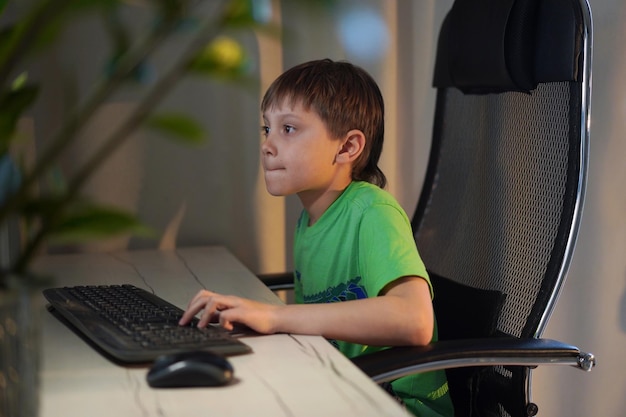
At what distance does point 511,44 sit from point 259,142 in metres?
0.68

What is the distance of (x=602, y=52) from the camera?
82.0 inches

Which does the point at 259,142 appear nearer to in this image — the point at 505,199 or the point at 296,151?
the point at 296,151

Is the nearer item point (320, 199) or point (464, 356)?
point (464, 356)

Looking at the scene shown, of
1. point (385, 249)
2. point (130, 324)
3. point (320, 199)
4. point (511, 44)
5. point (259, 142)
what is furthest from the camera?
point (259, 142)

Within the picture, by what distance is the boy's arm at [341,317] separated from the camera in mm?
1184

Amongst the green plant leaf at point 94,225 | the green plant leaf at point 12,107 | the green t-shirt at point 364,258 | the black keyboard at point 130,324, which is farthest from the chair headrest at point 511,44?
the green plant leaf at point 94,225

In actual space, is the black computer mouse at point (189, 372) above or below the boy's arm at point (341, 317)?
above

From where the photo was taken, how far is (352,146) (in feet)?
5.17

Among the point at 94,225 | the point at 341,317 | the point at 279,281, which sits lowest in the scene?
the point at 279,281

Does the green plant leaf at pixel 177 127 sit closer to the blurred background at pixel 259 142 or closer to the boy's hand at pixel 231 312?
the boy's hand at pixel 231 312

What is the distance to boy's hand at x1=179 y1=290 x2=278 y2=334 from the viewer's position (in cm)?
118

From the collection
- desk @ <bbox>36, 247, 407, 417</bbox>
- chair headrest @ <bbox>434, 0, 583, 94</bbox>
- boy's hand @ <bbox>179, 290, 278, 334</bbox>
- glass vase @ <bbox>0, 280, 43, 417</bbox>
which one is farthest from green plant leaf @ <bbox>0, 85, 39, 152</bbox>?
chair headrest @ <bbox>434, 0, 583, 94</bbox>

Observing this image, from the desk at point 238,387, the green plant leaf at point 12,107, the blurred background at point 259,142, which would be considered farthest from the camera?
the blurred background at point 259,142

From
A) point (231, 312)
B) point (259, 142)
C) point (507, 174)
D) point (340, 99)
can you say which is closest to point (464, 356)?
point (231, 312)
